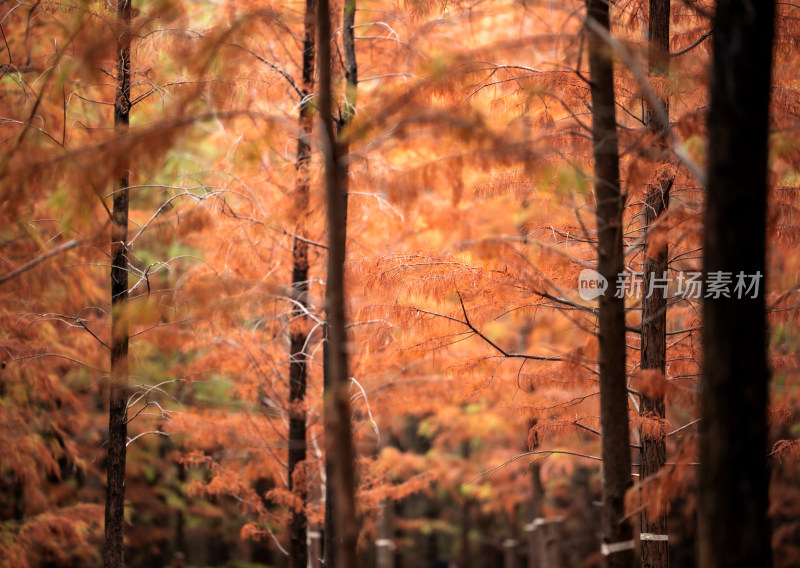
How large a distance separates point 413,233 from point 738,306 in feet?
16.1

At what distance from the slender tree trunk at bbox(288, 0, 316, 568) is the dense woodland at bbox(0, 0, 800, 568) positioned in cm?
4

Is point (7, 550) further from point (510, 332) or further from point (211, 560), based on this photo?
point (211, 560)

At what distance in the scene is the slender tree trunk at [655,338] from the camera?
5.25 metres

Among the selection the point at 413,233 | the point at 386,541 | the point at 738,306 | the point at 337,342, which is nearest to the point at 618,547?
the point at 738,306

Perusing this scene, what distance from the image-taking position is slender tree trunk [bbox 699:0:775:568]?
2980 millimetres

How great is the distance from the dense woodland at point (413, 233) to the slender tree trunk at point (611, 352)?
0.06 feet

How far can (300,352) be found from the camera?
7359mm

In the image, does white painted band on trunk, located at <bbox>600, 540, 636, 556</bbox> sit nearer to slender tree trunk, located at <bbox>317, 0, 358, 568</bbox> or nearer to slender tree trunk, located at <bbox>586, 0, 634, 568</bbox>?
slender tree trunk, located at <bbox>586, 0, 634, 568</bbox>

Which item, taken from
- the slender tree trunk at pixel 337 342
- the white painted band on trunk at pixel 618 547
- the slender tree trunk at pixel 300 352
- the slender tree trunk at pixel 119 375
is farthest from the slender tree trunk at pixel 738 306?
the slender tree trunk at pixel 300 352

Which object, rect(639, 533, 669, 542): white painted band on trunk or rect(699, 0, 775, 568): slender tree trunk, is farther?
rect(639, 533, 669, 542): white painted band on trunk

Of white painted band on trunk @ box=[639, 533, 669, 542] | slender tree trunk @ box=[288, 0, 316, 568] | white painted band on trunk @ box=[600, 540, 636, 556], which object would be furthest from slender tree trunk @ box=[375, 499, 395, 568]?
white painted band on trunk @ box=[600, 540, 636, 556]

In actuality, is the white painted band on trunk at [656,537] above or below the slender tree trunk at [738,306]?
below

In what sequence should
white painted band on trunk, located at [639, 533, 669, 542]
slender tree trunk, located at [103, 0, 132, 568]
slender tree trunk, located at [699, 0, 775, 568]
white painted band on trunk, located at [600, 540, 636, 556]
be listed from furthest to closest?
slender tree trunk, located at [103, 0, 132, 568] → white painted band on trunk, located at [639, 533, 669, 542] → white painted band on trunk, located at [600, 540, 636, 556] → slender tree trunk, located at [699, 0, 775, 568]

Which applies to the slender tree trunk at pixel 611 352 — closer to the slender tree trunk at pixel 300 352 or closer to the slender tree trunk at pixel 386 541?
the slender tree trunk at pixel 300 352
